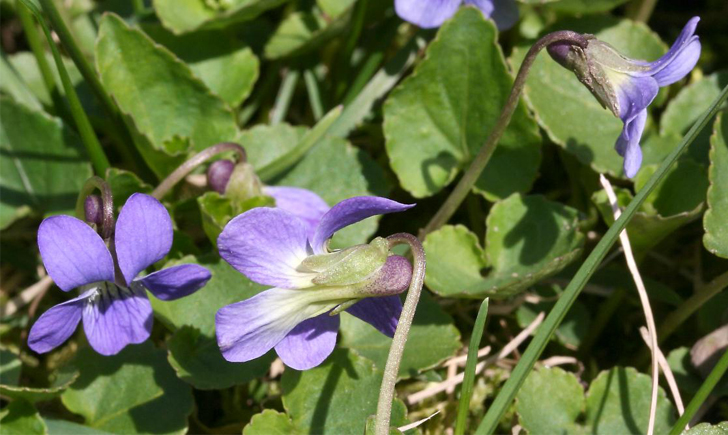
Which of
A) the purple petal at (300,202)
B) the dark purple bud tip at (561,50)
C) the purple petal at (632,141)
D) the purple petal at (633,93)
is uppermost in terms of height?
the dark purple bud tip at (561,50)

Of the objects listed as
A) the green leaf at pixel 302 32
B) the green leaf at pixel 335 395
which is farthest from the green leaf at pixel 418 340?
the green leaf at pixel 302 32

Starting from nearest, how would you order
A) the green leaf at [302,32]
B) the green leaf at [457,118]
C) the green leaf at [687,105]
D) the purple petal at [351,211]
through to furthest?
the purple petal at [351,211] < the green leaf at [457,118] < the green leaf at [687,105] < the green leaf at [302,32]

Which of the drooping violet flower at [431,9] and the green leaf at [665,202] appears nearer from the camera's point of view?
the green leaf at [665,202]

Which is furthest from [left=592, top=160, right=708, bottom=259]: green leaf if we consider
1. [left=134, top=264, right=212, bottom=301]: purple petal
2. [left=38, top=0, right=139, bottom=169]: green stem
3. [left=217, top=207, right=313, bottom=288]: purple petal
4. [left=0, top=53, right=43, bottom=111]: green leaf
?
[left=0, top=53, right=43, bottom=111]: green leaf

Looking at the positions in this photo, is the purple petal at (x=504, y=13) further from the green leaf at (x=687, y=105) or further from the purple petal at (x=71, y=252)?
the purple petal at (x=71, y=252)

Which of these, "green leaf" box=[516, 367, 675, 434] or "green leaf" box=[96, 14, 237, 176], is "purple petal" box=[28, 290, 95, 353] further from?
"green leaf" box=[516, 367, 675, 434]

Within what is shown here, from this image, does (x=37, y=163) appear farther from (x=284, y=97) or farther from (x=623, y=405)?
(x=623, y=405)

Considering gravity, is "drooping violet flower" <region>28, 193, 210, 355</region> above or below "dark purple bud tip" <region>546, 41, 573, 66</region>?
below
